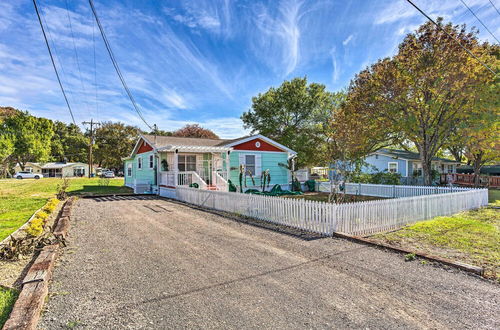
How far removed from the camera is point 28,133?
142ft

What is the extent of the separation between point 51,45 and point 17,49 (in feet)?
9.78

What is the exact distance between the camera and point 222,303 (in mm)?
3373

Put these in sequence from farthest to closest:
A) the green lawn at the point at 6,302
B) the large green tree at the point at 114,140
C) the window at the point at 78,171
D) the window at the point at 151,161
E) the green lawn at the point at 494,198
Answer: the window at the point at 78,171 → the large green tree at the point at 114,140 → the window at the point at 151,161 → the green lawn at the point at 494,198 → the green lawn at the point at 6,302

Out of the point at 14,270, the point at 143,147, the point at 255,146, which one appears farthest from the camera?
the point at 143,147

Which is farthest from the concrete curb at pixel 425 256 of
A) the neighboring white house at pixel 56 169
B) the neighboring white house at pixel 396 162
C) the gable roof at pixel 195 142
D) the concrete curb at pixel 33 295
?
the neighboring white house at pixel 56 169

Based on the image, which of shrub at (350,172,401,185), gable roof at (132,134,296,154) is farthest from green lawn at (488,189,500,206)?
gable roof at (132,134,296,154)

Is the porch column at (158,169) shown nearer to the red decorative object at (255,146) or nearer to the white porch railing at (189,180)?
the white porch railing at (189,180)

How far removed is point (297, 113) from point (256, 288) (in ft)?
91.0

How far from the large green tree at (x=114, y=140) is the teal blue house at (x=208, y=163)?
121 feet

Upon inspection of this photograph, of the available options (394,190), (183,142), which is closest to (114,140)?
(183,142)

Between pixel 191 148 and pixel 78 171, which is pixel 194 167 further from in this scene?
pixel 78 171

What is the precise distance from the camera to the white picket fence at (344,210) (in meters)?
6.84

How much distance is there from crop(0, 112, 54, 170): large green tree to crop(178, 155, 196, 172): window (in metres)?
41.3

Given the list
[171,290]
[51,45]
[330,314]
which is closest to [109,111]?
[51,45]
